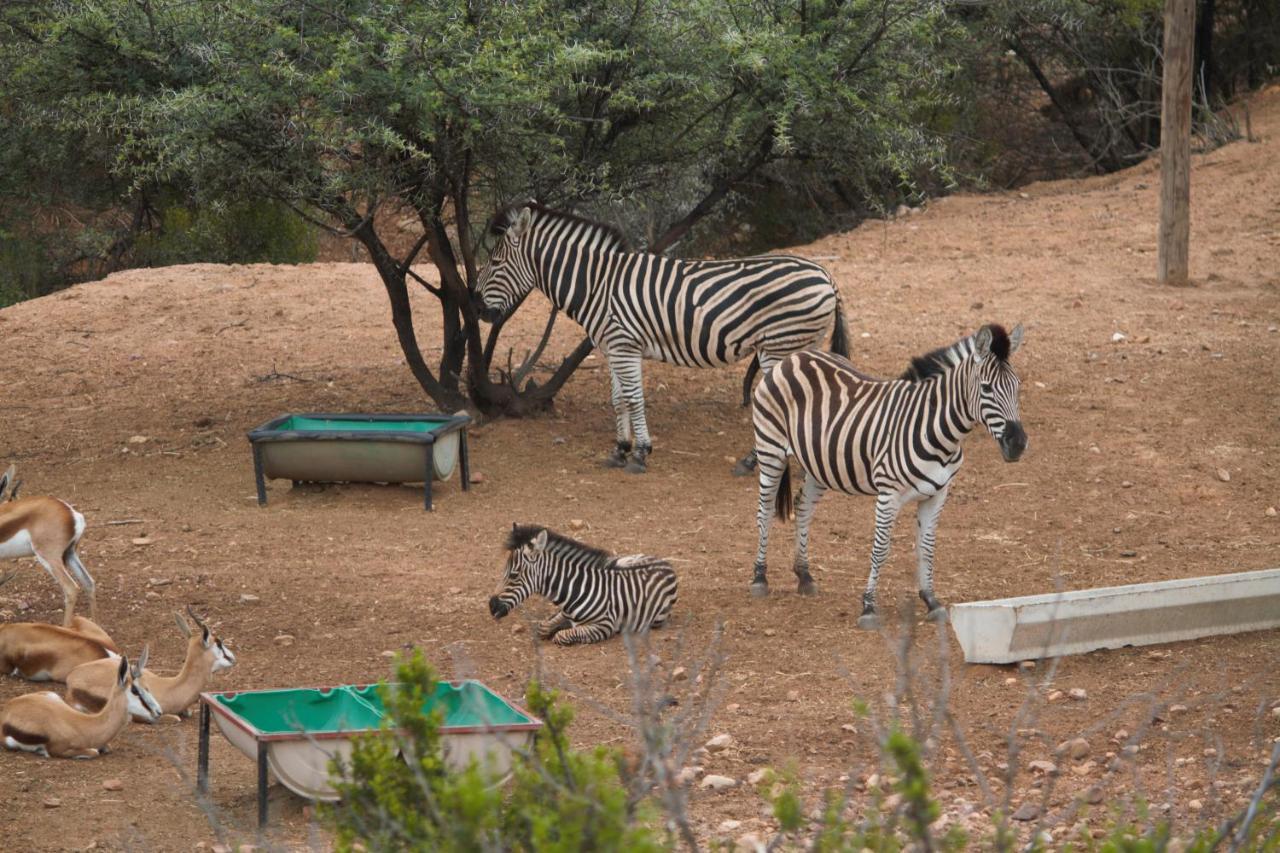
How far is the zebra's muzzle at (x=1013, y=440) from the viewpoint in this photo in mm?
7961

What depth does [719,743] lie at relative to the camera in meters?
6.68

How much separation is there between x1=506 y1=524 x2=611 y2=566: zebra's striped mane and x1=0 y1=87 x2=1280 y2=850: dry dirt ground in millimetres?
503

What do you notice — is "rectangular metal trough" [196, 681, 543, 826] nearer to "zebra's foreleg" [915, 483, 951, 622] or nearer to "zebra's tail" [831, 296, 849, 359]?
"zebra's foreleg" [915, 483, 951, 622]

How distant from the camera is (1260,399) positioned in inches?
495

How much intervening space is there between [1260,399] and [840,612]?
565 centimetres

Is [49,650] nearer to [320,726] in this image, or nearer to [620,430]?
[320,726]

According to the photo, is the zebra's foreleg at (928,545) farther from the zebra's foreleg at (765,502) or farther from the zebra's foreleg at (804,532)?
the zebra's foreleg at (765,502)

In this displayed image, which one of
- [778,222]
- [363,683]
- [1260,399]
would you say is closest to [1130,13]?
[778,222]

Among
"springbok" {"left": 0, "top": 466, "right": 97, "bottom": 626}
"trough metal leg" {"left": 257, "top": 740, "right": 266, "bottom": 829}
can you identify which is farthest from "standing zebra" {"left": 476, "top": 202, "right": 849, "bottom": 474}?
"trough metal leg" {"left": 257, "top": 740, "right": 266, "bottom": 829}

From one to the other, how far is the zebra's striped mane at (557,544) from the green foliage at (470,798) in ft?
13.4

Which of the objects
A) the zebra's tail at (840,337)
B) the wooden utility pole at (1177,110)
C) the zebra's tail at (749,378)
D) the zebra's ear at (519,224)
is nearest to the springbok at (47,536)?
the zebra's ear at (519,224)

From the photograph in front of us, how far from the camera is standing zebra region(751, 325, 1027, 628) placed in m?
8.06

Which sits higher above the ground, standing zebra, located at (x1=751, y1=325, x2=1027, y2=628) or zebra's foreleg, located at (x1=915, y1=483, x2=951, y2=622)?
standing zebra, located at (x1=751, y1=325, x2=1027, y2=628)

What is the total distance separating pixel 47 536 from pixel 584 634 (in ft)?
9.66
